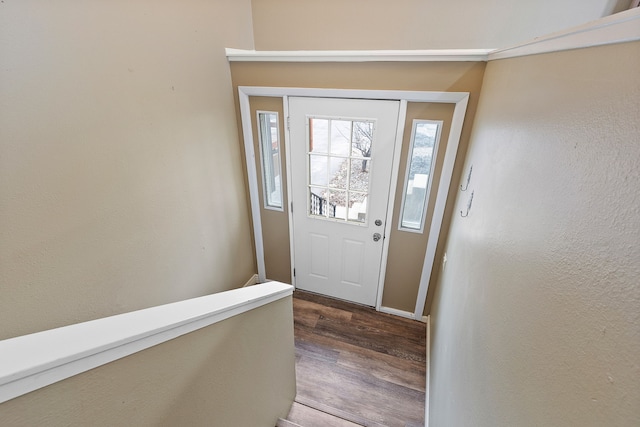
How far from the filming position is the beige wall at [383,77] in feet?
5.61

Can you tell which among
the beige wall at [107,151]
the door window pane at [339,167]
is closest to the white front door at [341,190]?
the door window pane at [339,167]

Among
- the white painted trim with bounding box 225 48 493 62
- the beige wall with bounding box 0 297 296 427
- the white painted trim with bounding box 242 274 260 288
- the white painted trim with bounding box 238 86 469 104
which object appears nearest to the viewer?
the beige wall with bounding box 0 297 296 427

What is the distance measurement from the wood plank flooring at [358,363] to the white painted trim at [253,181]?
543mm

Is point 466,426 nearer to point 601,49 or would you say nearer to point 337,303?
point 601,49

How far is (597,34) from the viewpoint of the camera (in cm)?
53

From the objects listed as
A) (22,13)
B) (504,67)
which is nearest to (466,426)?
(504,67)

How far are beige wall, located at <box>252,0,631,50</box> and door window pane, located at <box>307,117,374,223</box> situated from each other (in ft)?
1.87

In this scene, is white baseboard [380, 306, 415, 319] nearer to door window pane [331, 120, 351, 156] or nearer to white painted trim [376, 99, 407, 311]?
white painted trim [376, 99, 407, 311]

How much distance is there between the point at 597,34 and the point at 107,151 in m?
1.73

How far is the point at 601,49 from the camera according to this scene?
521mm

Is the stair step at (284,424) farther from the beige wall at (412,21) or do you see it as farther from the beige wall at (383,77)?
the beige wall at (412,21)

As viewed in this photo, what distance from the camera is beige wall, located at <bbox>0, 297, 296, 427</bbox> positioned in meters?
0.49

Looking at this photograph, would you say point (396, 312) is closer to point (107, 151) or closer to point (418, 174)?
point (418, 174)

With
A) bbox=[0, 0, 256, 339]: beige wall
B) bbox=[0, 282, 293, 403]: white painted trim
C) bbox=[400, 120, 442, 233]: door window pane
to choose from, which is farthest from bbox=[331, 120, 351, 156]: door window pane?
bbox=[0, 282, 293, 403]: white painted trim
